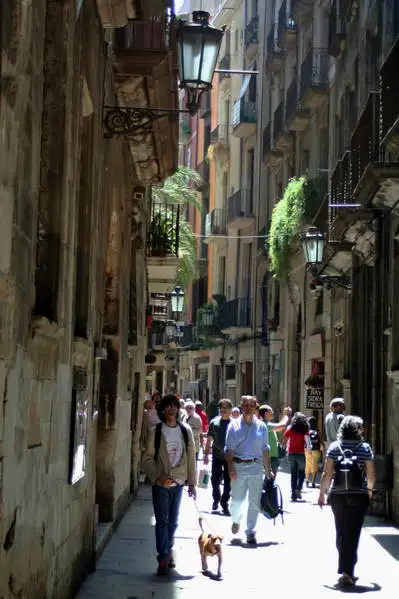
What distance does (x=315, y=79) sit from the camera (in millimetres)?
30938

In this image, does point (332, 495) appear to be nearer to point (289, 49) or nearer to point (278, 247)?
point (278, 247)

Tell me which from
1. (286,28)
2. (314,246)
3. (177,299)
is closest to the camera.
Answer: (314,246)

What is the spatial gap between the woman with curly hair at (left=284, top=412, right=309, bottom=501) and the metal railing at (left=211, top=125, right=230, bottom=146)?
33.2m

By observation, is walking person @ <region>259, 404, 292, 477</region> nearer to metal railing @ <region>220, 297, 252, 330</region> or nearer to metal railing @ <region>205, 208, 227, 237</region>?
metal railing @ <region>220, 297, 252, 330</region>

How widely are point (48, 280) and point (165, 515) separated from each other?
4.01 metres

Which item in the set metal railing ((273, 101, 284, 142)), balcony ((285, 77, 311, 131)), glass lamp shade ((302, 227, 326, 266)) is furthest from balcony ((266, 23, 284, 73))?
glass lamp shade ((302, 227, 326, 266))

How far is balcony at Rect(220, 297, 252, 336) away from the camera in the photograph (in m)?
43.7

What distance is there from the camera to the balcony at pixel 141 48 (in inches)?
467

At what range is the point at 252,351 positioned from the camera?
140 feet

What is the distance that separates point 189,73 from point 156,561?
470cm

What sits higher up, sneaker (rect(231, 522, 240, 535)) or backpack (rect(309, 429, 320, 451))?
backpack (rect(309, 429, 320, 451))

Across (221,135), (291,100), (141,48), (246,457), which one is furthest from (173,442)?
(221,135)

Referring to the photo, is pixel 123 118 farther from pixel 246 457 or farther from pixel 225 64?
pixel 225 64

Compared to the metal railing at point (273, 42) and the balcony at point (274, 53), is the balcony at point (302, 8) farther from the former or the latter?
the metal railing at point (273, 42)
